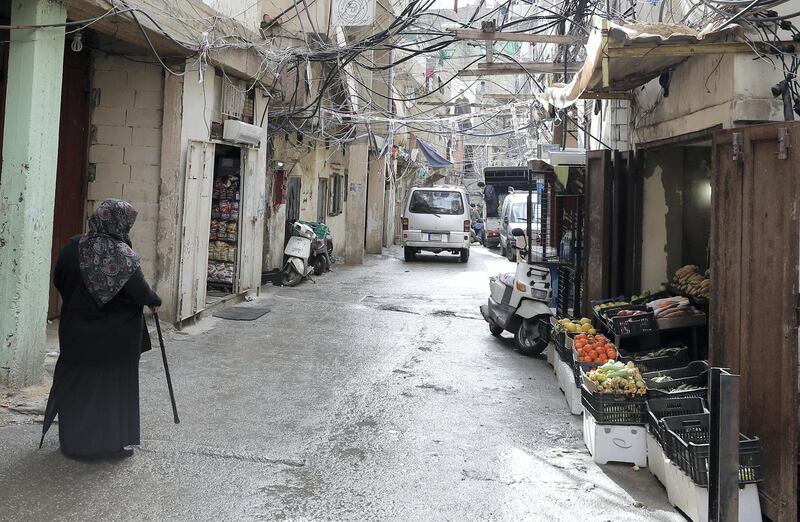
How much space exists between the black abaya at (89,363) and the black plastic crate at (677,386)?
3.60 metres

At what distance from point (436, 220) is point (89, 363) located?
53.2 feet

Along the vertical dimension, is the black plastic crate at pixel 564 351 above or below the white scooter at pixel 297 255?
below

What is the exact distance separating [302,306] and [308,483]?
747 centimetres

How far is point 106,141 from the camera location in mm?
8984

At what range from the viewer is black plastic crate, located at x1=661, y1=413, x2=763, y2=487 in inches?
156

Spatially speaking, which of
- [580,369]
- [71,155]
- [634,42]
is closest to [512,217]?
[71,155]

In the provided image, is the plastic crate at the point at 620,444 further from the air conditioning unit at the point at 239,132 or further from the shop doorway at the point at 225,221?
the shop doorway at the point at 225,221

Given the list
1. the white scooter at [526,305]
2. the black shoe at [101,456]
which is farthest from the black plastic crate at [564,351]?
the black shoe at [101,456]

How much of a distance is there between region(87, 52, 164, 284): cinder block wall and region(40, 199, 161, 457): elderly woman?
454 centimetres

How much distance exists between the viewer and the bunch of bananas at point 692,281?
22.0 feet

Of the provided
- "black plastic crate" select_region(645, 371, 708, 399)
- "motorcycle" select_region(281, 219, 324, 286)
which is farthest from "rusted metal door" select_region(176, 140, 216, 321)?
"black plastic crate" select_region(645, 371, 708, 399)

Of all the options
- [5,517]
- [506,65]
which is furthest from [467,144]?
[5,517]

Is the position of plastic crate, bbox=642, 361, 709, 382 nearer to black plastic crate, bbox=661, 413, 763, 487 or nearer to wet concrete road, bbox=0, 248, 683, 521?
wet concrete road, bbox=0, 248, 683, 521

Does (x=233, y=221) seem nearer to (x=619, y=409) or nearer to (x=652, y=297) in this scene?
(x=652, y=297)
